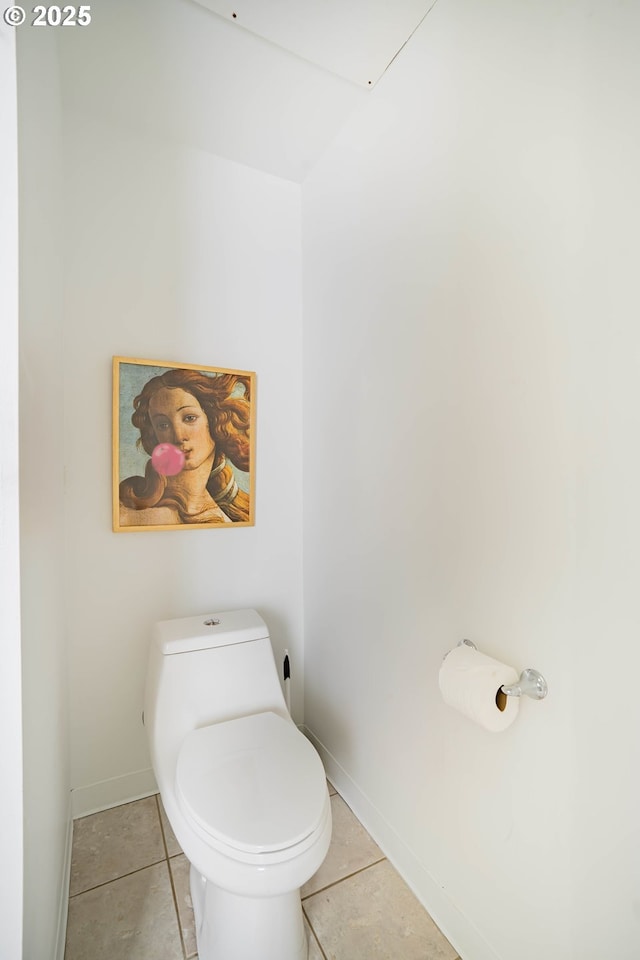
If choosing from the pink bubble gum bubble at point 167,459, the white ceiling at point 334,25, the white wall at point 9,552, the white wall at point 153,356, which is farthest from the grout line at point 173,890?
the white ceiling at point 334,25

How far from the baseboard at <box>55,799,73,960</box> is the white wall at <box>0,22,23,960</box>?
0.62 meters

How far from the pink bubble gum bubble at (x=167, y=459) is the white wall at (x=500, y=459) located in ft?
2.01

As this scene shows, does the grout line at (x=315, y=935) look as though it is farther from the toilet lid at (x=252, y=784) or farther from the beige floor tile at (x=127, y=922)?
the toilet lid at (x=252, y=784)

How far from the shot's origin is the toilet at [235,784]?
0.92 metres

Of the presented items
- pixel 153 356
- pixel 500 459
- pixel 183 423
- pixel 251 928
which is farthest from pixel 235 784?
pixel 153 356

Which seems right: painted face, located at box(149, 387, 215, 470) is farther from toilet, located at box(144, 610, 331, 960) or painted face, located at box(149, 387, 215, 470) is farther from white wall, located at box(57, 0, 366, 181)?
white wall, located at box(57, 0, 366, 181)

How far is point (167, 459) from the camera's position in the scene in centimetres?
159

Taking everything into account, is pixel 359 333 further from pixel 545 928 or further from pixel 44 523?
pixel 545 928

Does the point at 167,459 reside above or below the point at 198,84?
below

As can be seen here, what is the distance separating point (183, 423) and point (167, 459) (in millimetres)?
145

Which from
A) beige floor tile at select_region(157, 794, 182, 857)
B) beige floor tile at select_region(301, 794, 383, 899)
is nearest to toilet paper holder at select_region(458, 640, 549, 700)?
beige floor tile at select_region(301, 794, 383, 899)

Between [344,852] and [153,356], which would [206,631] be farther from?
[153,356]

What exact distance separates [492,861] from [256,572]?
113 centimetres

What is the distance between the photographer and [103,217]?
150 cm
